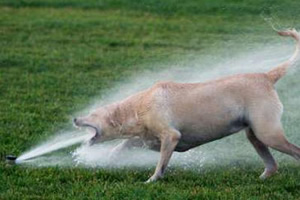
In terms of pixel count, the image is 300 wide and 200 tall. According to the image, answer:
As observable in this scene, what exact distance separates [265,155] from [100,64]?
688 centimetres

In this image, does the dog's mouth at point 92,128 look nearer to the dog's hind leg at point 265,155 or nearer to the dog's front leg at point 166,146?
the dog's front leg at point 166,146

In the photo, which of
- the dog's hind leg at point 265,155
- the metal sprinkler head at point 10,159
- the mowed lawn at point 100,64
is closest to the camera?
the mowed lawn at point 100,64

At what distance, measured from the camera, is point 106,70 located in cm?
1427

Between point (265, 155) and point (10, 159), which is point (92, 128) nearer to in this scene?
point (10, 159)

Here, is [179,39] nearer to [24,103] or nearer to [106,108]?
[24,103]

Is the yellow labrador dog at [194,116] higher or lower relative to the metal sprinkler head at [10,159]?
higher

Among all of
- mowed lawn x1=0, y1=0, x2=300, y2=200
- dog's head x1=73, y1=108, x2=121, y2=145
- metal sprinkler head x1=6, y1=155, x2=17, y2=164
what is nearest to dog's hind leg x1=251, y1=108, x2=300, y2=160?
mowed lawn x1=0, y1=0, x2=300, y2=200

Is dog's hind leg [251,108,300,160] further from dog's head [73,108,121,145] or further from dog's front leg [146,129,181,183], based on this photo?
dog's head [73,108,121,145]

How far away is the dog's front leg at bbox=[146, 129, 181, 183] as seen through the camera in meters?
7.79

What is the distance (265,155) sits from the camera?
8281 mm

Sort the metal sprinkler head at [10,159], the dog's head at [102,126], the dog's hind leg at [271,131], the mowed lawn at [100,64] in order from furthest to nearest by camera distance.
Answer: the metal sprinkler head at [10,159], the dog's head at [102,126], the dog's hind leg at [271,131], the mowed lawn at [100,64]

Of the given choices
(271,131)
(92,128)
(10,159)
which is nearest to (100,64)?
(10,159)

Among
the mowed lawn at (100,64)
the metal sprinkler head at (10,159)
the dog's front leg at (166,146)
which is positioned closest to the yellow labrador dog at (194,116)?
the dog's front leg at (166,146)

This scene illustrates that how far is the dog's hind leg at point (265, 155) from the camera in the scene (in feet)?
26.7
